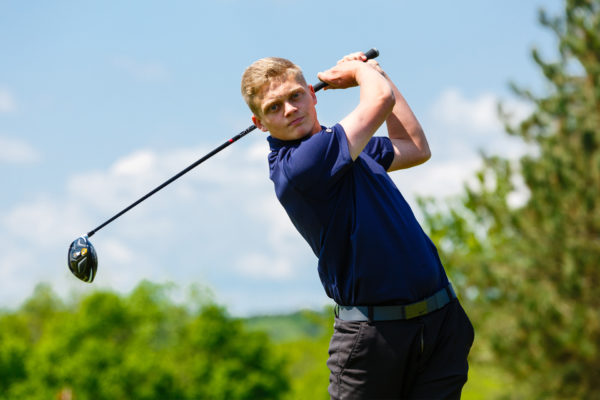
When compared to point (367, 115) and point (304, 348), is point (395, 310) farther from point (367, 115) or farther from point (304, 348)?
point (304, 348)

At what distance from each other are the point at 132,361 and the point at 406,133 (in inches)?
1542

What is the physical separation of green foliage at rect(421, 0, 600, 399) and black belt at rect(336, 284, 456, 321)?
1927 cm

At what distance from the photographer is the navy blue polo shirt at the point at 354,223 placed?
3.11 m

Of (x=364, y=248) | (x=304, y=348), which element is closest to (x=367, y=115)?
(x=364, y=248)

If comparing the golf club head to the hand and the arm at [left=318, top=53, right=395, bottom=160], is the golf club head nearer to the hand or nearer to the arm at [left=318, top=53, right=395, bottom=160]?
the hand

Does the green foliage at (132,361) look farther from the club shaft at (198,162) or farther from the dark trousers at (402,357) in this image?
the dark trousers at (402,357)

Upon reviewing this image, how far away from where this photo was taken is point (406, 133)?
3.87m

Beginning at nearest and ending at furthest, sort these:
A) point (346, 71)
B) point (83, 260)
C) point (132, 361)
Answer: point (346, 71)
point (83, 260)
point (132, 361)

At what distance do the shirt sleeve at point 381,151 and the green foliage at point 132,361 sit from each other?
3726 cm

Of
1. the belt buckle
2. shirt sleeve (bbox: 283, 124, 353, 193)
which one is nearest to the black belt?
the belt buckle

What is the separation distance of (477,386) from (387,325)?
44.8 meters

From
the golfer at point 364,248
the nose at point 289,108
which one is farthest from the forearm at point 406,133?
the nose at point 289,108

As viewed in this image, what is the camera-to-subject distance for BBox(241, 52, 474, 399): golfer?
123 inches

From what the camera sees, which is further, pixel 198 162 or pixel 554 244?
pixel 554 244
